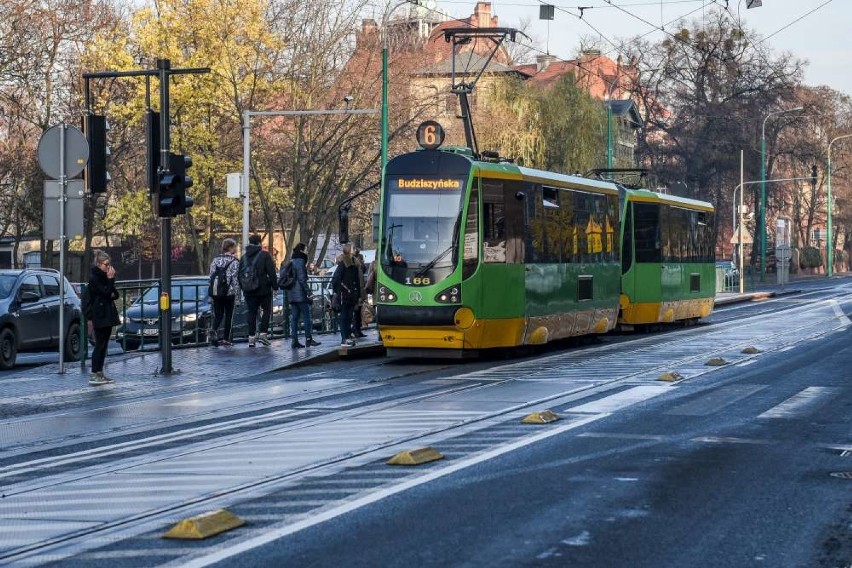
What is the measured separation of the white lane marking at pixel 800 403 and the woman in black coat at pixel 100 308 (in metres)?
8.54

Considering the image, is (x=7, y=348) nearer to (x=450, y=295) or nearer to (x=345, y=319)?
(x=345, y=319)

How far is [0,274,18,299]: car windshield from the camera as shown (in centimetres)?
2288

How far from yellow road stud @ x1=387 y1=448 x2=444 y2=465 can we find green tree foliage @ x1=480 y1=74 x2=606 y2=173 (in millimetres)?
47913

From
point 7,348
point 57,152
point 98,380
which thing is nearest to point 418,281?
point 98,380

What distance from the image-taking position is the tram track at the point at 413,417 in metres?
8.46

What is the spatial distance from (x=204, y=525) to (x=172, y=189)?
12499mm

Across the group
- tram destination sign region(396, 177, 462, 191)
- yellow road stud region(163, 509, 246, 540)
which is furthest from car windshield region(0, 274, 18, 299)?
yellow road stud region(163, 509, 246, 540)

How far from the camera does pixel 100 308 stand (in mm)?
18625

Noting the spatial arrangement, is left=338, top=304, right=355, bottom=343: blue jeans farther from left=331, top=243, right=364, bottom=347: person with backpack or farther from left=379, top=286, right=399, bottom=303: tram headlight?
left=379, top=286, right=399, bottom=303: tram headlight

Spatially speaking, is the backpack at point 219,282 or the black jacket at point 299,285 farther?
the black jacket at point 299,285

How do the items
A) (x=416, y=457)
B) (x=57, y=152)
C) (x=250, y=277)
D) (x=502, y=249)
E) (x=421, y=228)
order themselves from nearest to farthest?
(x=416, y=457)
(x=57, y=152)
(x=421, y=228)
(x=502, y=249)
(x=250, y=277)

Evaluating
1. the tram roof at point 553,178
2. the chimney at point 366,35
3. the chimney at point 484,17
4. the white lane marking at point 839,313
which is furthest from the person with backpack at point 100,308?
the chimney at point 484,17

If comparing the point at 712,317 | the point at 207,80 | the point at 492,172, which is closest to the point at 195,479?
the point at 492,172

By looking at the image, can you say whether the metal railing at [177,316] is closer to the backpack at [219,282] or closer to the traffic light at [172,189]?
the backpack at [219,282]
